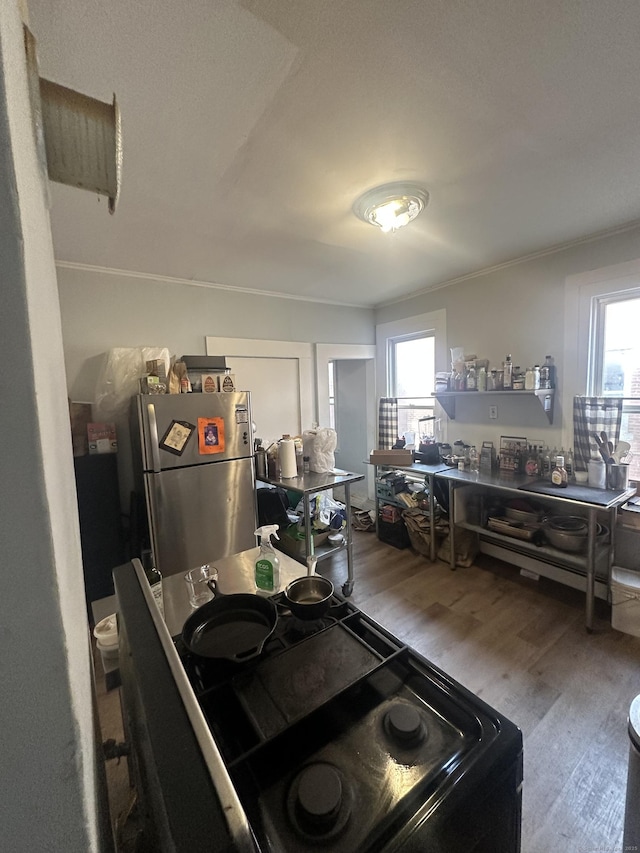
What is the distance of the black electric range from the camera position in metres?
0.48

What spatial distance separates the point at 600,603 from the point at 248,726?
2.71 metres

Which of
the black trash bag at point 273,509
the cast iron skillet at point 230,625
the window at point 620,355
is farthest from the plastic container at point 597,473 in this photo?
the cast iron skillet at point 230,625

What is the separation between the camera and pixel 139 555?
2404mm

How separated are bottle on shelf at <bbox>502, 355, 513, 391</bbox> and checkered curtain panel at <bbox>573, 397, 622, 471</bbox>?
42 centimetres

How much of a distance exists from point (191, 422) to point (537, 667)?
7.86ft

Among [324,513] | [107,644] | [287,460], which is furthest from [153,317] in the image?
[107,644]

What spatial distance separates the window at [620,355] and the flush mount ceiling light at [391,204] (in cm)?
151

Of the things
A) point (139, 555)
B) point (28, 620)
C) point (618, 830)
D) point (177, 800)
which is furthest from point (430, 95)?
point (139, 555)

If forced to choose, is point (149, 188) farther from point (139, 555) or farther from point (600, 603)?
point (600, 603)

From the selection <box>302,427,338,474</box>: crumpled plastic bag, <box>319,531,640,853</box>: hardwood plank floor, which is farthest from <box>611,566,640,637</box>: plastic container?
<box>302,427,338,474</box>: crumpled plastic bag

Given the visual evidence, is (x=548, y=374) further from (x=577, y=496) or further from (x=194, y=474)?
(x=194, y=474)

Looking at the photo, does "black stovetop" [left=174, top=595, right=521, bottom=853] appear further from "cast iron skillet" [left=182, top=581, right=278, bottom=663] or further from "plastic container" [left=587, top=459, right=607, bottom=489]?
"plastic container" [left=587, top=459, right=607, bottom=489]

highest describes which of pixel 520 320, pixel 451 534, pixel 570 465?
pixel 520 320

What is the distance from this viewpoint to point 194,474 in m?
2.35
